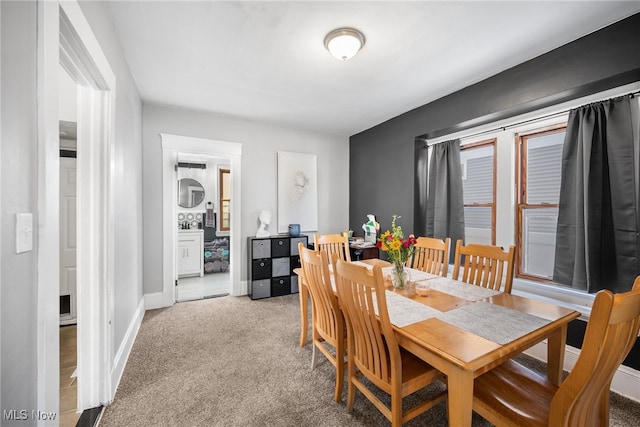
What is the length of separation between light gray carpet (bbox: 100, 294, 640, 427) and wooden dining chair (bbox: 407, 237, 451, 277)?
98cm

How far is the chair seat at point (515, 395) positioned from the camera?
1112 mm

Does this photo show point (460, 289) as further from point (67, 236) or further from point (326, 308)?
point (67, 236)

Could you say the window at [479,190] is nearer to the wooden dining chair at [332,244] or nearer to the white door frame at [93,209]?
the wooden dining chair at [332,244]

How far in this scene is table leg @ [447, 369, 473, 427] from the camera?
1075 millimetres

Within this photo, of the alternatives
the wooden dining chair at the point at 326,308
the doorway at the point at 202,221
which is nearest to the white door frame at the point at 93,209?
the wooden dining chair at the point at 326,308

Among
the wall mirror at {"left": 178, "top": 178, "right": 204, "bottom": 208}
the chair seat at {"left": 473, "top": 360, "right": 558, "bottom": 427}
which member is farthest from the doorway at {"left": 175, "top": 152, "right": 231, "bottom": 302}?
the chair seat at {"left": 473, "top": 360, "right": 558, "bottom": 427}

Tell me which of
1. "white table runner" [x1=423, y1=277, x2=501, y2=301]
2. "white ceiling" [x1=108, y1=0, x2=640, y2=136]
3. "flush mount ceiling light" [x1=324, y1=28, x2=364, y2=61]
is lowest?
"white table runner" [x1=423, y1=277, x2=501, y2=301]

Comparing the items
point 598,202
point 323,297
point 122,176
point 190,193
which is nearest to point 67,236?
point 122,176

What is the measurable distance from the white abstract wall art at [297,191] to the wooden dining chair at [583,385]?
342cm

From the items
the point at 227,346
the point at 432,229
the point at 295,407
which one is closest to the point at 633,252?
the point at 432,229

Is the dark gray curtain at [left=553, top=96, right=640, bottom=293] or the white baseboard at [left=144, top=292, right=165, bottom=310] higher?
the dark gray curtain at [left=553, top=96, right=640, bottom=293]

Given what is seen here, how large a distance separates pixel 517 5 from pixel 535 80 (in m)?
0.87

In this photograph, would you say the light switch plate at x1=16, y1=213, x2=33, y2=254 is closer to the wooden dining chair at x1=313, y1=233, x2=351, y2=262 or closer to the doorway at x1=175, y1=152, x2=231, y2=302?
the wooden dining chair at x1=313, y1=233, x2=351, y2=262

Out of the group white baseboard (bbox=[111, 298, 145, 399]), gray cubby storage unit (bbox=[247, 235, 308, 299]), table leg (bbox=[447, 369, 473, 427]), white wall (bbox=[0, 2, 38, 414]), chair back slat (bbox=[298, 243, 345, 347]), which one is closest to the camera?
white wall (bbox=[0, 2, 38, 414])
